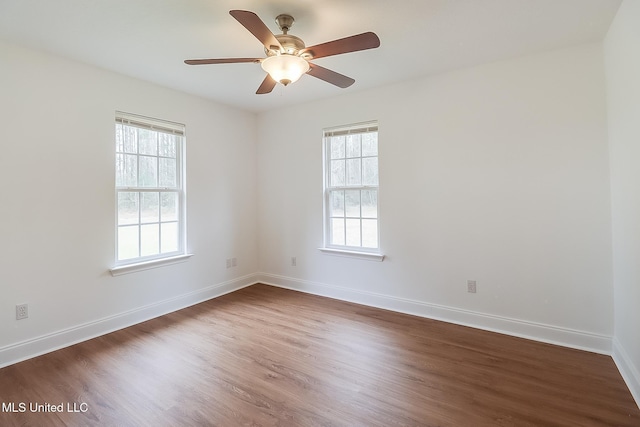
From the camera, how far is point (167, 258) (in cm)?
337

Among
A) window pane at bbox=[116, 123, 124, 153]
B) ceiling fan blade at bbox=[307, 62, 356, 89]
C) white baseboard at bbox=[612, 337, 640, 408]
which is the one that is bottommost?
white baseboard at bbox=[612, 337, 640, 408]

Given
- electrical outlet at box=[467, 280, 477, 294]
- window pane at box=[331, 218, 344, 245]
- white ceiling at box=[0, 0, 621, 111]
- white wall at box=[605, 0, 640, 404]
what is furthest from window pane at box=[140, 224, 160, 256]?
white wall at box=[605, 0, 640, 404]

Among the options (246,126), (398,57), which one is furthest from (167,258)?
(398,57)

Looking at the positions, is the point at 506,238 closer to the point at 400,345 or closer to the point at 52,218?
the point at 400,345

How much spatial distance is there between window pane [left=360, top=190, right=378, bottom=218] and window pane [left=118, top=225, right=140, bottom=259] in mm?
2531

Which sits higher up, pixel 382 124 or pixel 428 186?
pixel 382 124

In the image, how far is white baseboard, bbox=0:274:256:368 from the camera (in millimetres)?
2350

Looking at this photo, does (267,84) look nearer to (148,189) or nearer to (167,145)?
(167,145)

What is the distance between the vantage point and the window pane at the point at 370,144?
3508mm

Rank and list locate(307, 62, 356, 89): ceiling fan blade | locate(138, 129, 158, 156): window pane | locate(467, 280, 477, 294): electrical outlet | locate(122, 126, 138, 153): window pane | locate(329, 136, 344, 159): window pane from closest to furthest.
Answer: locate(307, 62, 356, 89): ceiling fan blade
locate(467, 280, 477, 294): electrical outlet
locate(122, 126, 138, 153): window pane
locate(138, 129, 158, 156): window pane
locate(329, 136, 344, 159): window pane

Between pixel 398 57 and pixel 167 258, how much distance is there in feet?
10.4

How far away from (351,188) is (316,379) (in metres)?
2.20

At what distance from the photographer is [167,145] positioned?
3412mm

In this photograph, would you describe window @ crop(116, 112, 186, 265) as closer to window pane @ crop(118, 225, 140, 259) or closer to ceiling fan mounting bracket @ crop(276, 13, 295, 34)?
window pane @ crop(118, 225, 140, 259)
